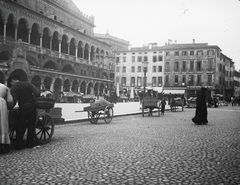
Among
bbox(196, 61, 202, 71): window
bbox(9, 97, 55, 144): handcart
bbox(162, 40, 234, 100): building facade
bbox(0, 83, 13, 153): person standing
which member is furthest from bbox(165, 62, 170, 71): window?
bbox(0, 83, 13, 153): person standing

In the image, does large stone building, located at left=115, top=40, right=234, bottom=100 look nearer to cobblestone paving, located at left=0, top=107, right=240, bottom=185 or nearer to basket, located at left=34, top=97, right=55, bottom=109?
cobblestone paving, located at left=0, top=107, right=240, bottom=185

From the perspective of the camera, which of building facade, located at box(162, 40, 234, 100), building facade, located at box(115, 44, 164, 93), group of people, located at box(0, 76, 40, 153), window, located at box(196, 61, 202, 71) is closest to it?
group of people, located at box(0, 76, 40, 153)

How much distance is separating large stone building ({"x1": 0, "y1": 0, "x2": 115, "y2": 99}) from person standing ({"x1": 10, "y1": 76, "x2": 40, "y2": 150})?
18.3 metres

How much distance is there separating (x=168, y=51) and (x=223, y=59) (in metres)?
15.8

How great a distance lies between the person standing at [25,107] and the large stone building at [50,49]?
1834cm

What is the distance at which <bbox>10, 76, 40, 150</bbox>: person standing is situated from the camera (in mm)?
6141

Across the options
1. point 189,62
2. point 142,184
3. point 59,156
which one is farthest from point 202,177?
point 189,62

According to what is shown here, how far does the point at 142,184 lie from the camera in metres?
3.70

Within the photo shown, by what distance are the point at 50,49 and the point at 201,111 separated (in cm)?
2914

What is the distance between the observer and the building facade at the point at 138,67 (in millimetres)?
65625

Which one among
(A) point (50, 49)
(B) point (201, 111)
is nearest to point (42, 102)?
(B) point (201, 111)

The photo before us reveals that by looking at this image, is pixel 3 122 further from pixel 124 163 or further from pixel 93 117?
pixel 93 117

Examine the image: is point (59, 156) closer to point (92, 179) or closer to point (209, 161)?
point (92, 179)

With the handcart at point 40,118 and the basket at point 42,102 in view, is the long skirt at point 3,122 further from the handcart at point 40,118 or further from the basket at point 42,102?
the basket at point 42,102
